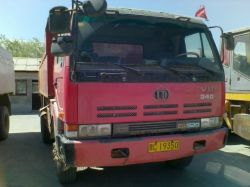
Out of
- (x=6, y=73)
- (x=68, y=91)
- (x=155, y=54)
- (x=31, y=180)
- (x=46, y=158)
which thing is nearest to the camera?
(x=68, y=91)

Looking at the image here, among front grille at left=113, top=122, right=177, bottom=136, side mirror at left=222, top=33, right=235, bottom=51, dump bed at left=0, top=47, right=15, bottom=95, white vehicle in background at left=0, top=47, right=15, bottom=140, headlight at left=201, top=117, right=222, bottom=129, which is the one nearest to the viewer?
front grille at left=113, top=122, right=177, bottom=136

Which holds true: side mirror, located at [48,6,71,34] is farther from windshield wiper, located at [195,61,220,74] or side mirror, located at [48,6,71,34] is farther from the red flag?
the red flag

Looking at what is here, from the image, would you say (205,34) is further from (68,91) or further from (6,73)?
(6,73)

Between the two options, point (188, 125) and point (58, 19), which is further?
point (188, 125)

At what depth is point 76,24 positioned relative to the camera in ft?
15.5

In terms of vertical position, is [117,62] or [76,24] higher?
[76,24]

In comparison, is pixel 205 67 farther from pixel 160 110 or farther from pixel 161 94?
pixel 160 110

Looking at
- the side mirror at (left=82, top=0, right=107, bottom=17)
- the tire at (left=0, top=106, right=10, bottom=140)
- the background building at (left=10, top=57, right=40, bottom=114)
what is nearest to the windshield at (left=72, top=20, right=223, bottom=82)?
the side mirror at (left=82, top=0, right=107, bottom=17)

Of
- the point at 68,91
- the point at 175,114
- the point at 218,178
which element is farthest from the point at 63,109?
the point at 218,178

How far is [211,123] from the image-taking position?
17.6 feet

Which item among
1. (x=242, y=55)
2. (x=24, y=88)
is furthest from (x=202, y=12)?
(x=24, y=88)

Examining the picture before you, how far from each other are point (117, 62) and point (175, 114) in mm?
1062

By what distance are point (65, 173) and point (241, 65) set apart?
4.75 metres

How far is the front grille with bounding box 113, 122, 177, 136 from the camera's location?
4707mm
